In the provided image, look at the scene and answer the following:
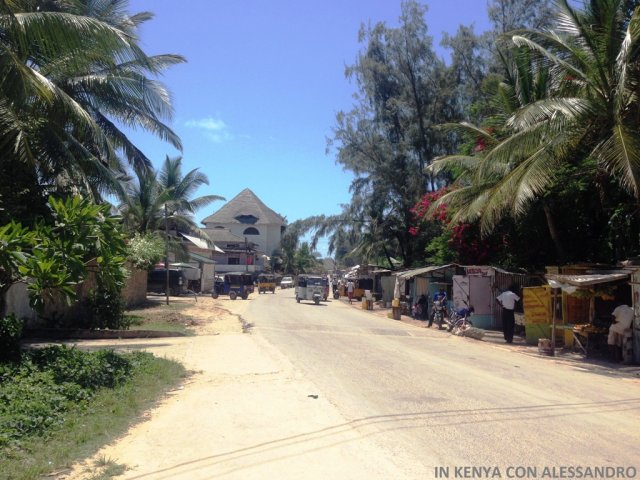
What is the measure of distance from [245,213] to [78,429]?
86.1 metres

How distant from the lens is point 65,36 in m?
11.2

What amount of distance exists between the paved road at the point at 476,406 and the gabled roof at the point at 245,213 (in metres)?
76.6

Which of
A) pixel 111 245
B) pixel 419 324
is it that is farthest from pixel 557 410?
pixel 419 324

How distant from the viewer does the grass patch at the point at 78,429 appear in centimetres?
561

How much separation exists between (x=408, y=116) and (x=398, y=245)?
35.5 feet

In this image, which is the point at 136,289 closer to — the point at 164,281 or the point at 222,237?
the point at 164,281

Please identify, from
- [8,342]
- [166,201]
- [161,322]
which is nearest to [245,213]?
[166,201]

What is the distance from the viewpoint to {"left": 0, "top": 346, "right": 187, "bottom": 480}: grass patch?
5.61 meters

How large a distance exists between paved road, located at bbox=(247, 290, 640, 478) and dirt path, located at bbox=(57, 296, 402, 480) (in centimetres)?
37

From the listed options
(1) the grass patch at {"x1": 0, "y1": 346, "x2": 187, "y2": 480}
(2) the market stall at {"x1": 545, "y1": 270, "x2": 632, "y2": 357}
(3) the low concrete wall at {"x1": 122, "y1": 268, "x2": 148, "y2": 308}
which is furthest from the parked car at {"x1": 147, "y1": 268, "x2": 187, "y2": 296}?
(1) the grass patch at {"x1": 0, "y1": 346, "x2": 187, "y2": 480}

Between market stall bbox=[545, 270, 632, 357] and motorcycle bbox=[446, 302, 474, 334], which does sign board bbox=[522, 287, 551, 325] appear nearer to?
market stall bbox=[545, 270, 632, 357]

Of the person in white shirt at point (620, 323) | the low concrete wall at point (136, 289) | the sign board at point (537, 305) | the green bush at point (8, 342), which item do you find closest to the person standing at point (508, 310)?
the sign board at point (537, 305)

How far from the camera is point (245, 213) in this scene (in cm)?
9225

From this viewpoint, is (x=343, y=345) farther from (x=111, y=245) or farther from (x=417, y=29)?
(x=417, y=29)
